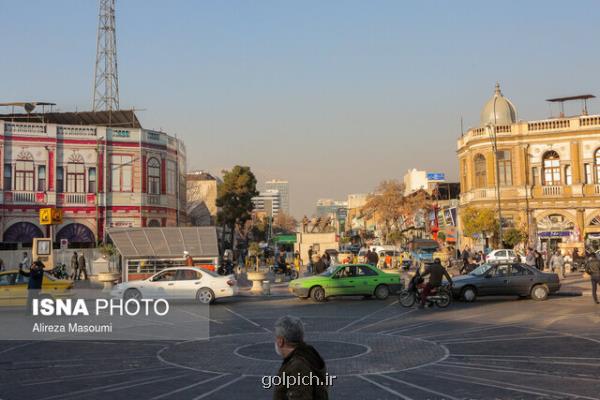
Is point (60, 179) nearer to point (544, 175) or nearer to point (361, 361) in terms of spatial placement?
point (544, 175)

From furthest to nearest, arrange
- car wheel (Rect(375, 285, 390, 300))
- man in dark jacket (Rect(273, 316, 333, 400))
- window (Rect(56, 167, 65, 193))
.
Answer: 1. window (Rect(56, 167, 65, 193))
2. car wheel (Rect(375, 285, 390, 300))
3. man in dark jacket (Rect(273, 316, 333, 400))

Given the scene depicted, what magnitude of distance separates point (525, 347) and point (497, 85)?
51345 mm

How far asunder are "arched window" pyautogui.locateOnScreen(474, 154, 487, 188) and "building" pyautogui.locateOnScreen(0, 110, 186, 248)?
87.5ft

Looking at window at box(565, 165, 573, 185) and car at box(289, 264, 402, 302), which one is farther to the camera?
window at box(565, 165, 573, 185)

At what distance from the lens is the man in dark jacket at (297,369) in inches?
179

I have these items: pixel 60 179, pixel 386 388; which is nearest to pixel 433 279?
pixel 386 388

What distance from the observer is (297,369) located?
179 inches

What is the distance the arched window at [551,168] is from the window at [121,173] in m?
33.8

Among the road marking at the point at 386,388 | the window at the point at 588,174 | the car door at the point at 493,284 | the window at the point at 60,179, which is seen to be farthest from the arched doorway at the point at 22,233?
the window at the point at 588,174

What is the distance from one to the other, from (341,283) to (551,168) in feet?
118

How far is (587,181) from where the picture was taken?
52.4m

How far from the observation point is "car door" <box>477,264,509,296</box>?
920 inches

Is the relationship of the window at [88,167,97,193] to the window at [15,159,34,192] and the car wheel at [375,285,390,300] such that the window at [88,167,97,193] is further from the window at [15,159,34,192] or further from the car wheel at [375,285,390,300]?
the car wheel at [375,285,390,300]

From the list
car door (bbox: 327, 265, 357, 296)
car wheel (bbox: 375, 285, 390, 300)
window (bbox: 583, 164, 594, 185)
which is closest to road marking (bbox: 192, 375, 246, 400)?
car door (bbox: 327, 265, 357, 296)
